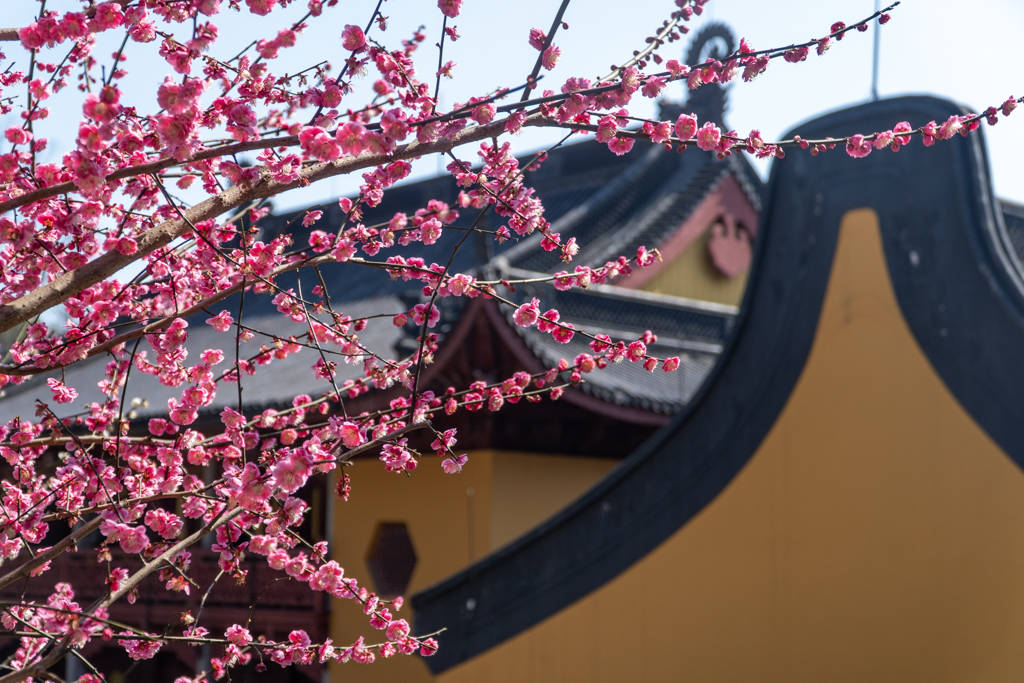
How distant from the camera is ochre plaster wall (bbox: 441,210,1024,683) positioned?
5.56m

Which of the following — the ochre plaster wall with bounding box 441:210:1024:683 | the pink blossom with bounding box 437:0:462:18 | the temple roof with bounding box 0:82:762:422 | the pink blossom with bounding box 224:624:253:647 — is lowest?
the pink blossom with bounding box 224:624:253:647

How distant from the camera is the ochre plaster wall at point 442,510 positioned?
9.07m

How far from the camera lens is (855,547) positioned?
19.2ft

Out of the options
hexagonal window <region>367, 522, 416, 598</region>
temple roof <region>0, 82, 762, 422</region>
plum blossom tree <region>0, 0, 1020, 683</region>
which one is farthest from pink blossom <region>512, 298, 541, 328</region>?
hexagonal window <region>367, 522, 416, 598</region>

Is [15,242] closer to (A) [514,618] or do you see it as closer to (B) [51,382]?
(B) [51,382]

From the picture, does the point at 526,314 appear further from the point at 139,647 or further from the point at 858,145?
the point at 139,647

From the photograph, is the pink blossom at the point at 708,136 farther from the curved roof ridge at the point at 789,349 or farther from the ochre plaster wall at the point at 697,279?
the ochre plaster wall at the point at 697,279

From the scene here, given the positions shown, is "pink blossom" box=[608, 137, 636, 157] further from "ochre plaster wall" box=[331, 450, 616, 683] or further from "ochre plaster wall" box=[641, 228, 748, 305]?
"ochre plaster wall" box=[641, 228, 748, 305]

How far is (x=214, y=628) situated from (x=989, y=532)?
23.7 ft

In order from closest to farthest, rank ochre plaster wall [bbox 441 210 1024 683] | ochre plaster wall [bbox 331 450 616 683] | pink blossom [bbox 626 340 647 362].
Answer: pink blossom [bbox 626 340 647 362]
ochre plaster wall [bbox 441 210 1024 683]
ochre plaster wall [bbox 331 450 616 683]

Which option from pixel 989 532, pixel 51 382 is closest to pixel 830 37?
pixel 51 382

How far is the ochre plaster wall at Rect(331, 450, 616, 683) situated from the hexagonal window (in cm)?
11

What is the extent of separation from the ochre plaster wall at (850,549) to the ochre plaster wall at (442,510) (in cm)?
254

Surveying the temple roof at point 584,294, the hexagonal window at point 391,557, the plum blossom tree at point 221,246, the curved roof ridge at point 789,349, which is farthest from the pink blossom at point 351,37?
the hexagonal window at point 391,557
